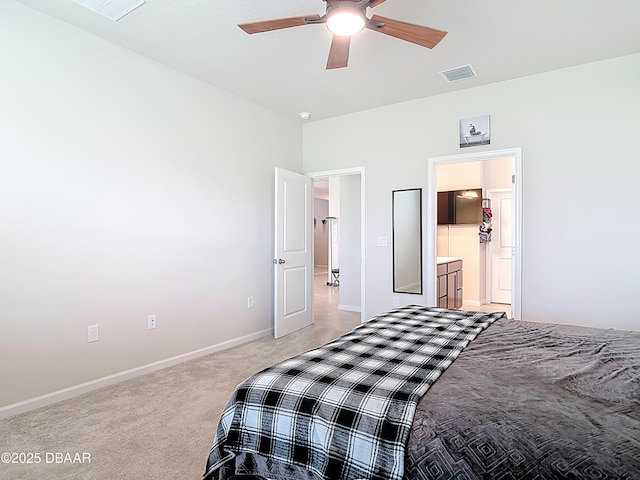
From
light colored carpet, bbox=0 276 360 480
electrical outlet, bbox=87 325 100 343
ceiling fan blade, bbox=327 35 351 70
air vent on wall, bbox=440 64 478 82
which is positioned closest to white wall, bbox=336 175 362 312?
air vent on wall, bbox=440 64 478 82

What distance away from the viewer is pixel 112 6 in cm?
249

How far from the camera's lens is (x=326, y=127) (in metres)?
4.89

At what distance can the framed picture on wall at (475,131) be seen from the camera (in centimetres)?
383

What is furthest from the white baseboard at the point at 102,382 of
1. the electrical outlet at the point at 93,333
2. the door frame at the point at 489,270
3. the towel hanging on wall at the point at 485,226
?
the door frame at the point at 489,270

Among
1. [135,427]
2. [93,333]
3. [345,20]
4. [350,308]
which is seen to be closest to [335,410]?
[135,427]

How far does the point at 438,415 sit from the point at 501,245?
5483mm

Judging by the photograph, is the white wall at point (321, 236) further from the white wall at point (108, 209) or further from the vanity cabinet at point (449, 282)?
the white wall at point (108, 209)

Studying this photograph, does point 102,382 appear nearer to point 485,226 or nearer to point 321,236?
point 485,226

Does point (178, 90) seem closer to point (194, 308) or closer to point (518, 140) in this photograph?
point (194, 308)

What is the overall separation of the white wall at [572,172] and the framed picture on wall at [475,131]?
0.05 m

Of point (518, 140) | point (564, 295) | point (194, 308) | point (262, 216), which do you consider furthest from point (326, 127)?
point (564, 295)

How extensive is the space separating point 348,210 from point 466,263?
204 centimetres

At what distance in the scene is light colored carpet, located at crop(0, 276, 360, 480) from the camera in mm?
Answer: 1886

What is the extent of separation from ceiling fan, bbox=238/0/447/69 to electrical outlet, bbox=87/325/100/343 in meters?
2.40
